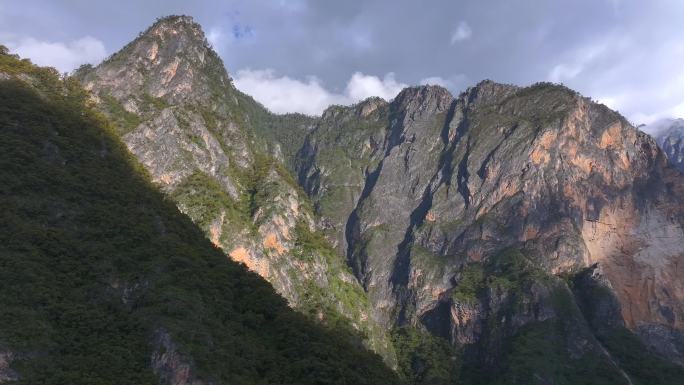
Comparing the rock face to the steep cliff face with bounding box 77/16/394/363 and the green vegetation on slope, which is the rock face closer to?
the steep cliff face with bounding box 77/16/394/363

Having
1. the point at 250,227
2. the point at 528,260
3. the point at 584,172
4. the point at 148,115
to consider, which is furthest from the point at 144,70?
the point at 584,172

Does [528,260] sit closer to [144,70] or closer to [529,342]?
[529,342]

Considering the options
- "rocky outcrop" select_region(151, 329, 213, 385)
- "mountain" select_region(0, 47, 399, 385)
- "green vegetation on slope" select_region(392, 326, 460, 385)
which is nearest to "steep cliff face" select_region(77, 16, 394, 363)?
"green vegetation on slope" select_region(392, 326, 460, 385)

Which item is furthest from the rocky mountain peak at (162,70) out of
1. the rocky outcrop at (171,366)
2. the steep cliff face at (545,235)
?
the rocky outcrop at (171,366)

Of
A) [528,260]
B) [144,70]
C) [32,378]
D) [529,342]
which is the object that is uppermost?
[144,70]

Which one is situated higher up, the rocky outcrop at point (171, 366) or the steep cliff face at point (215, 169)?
the steep cliff face at point (215, 169)

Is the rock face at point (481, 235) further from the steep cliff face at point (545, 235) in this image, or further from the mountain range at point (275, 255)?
the mountain range at point (275, 255)

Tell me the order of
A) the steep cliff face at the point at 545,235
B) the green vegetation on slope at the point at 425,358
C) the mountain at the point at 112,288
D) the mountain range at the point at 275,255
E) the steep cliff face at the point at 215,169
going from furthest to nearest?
the steep cliff face at the point at 545,235 < the green vegetation on slope at the point at 425,358 < the steep cliff face at the point at 215,169 < the mountain range at the point at 275,255 < the mountain at the point at 112,288
